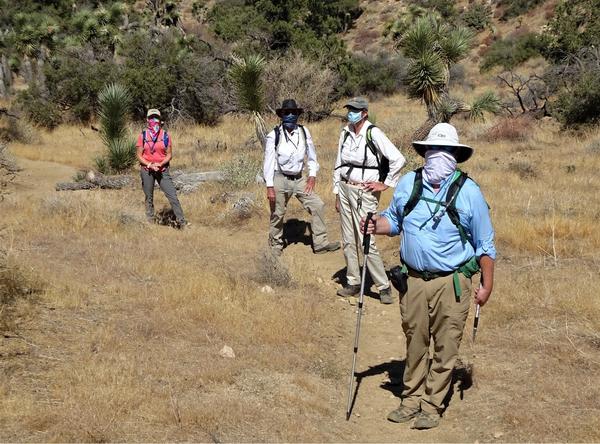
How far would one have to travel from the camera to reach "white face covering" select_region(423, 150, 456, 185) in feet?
13.2

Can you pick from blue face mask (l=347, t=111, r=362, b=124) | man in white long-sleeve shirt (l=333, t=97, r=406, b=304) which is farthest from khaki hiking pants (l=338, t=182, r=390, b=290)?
blue face mask (l=347, t=111, r=362, b=124)

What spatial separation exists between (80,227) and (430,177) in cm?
611

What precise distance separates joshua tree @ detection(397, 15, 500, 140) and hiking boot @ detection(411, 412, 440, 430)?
10781mm

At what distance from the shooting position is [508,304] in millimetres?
6270

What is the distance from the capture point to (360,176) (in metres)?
6.70

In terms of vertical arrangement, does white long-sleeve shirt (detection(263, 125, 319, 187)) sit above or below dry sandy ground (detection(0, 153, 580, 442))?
above

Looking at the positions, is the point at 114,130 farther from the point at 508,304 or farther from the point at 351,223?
the point at 508,304

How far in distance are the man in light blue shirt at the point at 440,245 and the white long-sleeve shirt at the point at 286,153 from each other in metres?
3.89

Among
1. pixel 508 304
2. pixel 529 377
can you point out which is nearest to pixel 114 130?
pixel 508 304

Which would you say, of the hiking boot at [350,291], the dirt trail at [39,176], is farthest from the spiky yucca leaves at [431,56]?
the hiking boot at [350,291]

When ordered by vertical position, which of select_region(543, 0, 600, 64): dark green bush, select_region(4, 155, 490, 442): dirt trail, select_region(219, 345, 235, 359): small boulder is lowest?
select_region(4, 155, 490, 442): dirt trail

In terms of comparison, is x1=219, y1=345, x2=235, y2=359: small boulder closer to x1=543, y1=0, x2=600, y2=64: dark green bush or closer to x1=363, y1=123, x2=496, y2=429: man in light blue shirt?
x1=363, y1=123, x2=496, y2=429: man in light blue shirt

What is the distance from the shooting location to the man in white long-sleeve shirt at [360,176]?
6.48 metres

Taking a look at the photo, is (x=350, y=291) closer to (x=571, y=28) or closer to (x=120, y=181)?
(x=120, y=181)
